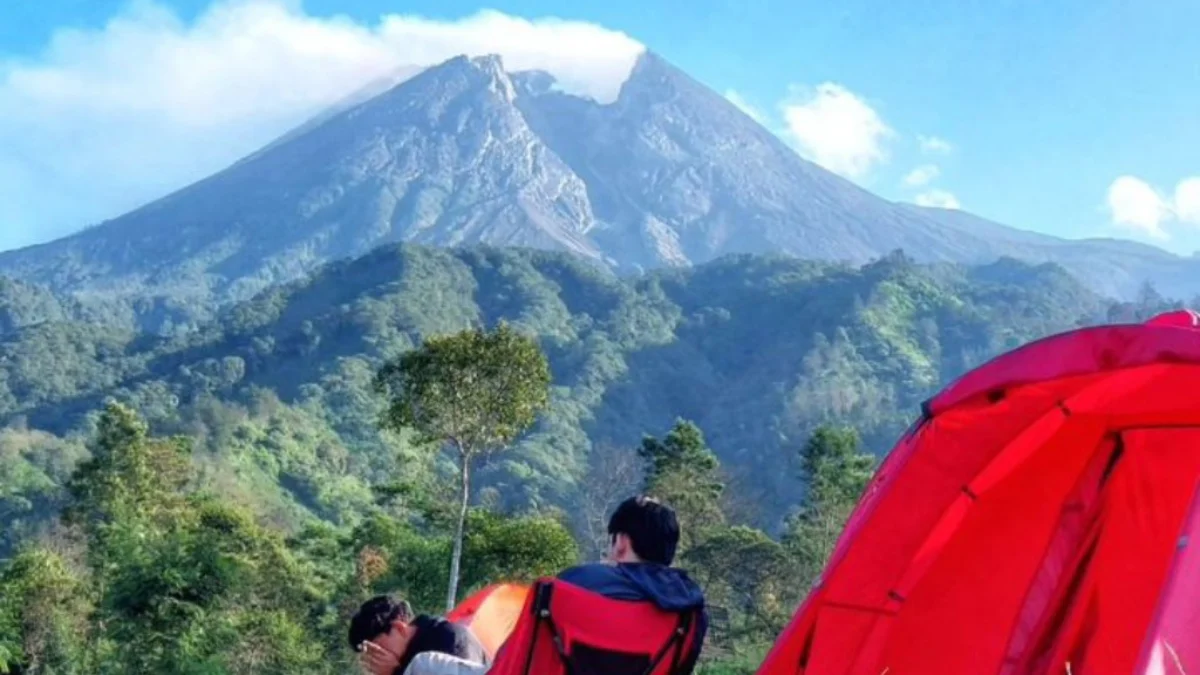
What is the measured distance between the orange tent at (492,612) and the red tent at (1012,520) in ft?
3.21

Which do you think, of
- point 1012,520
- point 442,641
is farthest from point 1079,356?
point 442,641

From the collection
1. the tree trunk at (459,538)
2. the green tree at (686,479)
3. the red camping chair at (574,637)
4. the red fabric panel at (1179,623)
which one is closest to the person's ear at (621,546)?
the red camping chair at (574,637)

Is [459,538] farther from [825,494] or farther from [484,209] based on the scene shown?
[484,209]

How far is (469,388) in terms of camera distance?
49.4ft

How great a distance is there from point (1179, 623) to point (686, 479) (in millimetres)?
22210

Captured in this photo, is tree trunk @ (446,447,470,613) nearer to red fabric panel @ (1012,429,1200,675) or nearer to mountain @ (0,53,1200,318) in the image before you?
red fabric panel @ (1012,429,1200,675)

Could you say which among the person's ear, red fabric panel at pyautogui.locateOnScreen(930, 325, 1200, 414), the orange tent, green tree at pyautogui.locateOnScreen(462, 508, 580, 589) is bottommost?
green tree at pyautogui.locateOnScreen(462, 508, 580, 589)

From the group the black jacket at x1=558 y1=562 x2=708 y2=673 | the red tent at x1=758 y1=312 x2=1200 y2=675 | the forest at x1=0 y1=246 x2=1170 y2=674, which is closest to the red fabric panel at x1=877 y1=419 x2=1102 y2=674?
the red tent at x1=758 y1=312 x2=1200 y2=675

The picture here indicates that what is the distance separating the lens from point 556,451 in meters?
64.1

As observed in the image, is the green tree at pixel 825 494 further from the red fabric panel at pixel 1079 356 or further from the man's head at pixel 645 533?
the man's head at pixel 645 533

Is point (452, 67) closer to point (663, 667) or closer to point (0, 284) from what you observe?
point (0, 284)

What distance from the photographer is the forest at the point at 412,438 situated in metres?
16.3

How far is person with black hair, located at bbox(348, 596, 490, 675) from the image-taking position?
309 centimetres

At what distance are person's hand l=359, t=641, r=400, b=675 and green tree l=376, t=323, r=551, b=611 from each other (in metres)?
11.7
